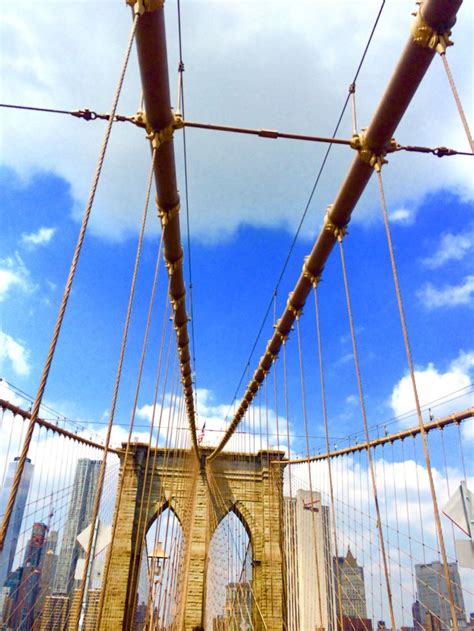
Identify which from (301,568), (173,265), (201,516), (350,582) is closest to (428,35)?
(173,265)

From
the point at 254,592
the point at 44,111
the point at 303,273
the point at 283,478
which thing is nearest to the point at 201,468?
the point at 283,478

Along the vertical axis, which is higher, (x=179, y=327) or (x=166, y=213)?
(x=179, y=327)

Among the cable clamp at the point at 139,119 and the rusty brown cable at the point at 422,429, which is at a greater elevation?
the cable clamp at the point at 139,119

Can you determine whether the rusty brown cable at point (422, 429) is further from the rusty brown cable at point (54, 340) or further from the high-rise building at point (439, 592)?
the rusty brown cable at point (54, 340)

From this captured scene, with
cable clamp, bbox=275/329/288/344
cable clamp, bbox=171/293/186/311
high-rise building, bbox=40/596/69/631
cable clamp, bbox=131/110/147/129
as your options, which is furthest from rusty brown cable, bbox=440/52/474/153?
high-rise building, bbox=40/596/69/631

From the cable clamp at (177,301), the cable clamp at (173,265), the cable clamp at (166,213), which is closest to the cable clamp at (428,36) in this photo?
the cable clamp at (166,213)

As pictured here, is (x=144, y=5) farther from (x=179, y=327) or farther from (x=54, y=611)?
(x=54, y=611)
